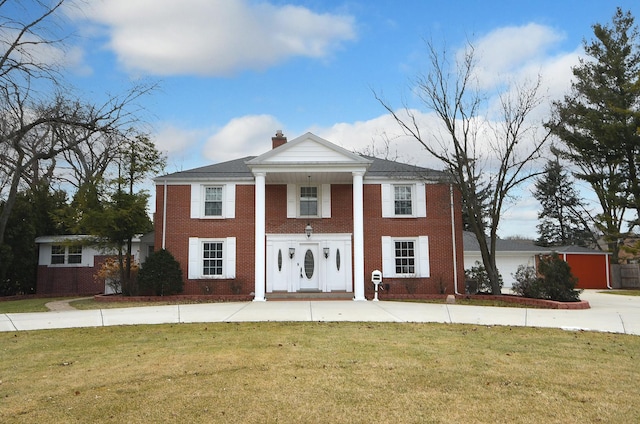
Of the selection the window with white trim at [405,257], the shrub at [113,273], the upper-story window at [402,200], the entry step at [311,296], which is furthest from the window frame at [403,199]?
the shrub at [113,273]

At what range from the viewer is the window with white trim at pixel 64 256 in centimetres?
2595

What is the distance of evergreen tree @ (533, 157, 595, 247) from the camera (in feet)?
151

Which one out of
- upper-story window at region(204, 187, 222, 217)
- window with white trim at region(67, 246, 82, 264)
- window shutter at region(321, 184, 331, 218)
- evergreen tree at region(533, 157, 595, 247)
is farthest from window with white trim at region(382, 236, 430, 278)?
evergreen tree at region(533, 157, 595, 247)

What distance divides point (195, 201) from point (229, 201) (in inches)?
56.5

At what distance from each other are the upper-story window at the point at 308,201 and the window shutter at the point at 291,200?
0.31 metres

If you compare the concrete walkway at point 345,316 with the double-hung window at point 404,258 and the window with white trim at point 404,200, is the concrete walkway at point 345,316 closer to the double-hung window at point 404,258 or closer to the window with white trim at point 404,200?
the double-hung window at point 404,258

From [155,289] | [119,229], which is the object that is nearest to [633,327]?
[155,289]

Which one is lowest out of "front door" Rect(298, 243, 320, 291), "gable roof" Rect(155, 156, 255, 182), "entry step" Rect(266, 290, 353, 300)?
"entry step" Rect(266, 290, 353, 300)

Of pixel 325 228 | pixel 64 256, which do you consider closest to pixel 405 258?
pixel 325 228

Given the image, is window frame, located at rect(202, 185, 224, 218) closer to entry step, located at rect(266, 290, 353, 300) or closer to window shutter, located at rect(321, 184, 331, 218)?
entry step, located at rect(266, 290, 353, 300)

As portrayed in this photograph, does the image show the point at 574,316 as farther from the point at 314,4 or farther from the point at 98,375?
the point at 98,375

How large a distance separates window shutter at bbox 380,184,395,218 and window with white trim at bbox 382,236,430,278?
3.32ft

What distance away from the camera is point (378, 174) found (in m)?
21.6

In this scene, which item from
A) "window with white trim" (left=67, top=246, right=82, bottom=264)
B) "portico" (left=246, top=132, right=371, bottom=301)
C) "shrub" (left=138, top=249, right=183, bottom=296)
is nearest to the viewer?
"shrub" (left=138, top=249, right=183, bottom=296)
